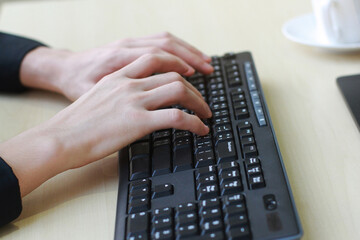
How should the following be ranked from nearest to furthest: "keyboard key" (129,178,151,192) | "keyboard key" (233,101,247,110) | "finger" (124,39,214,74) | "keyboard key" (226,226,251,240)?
"keyboard key" (226,226,251,240)
"keyboard key" (129,178,151,192)
"keyboard key" (233,101,247,110)
"finger" (124,39,214,74)

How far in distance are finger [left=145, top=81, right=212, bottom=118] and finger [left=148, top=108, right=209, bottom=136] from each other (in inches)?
1.2

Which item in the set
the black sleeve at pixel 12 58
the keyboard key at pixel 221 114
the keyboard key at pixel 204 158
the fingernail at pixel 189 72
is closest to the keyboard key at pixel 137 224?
the keyboard key at pixel 204 158

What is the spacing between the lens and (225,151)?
0.62 meters

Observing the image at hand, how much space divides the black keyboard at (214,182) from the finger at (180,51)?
9 centimetres

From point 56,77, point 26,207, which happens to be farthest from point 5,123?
point 26,207

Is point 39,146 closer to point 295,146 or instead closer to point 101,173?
point 101,173

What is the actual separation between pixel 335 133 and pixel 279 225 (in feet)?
0.74

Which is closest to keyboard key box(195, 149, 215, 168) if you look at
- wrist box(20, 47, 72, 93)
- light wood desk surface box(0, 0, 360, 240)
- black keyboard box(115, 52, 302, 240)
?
black keyboard box(115, 52, 302, 240)

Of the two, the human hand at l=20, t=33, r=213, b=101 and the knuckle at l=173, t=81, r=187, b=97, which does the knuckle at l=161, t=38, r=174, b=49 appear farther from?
the knuckle at l=173, t=81, r=187, b=97

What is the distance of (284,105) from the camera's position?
0.76 metres

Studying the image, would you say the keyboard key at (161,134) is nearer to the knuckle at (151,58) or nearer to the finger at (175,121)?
the finger at (175,121)

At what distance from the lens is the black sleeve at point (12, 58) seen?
0.90 meters

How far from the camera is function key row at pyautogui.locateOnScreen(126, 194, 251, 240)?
504 millimetres

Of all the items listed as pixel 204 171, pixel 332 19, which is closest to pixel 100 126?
pixel 204 171
